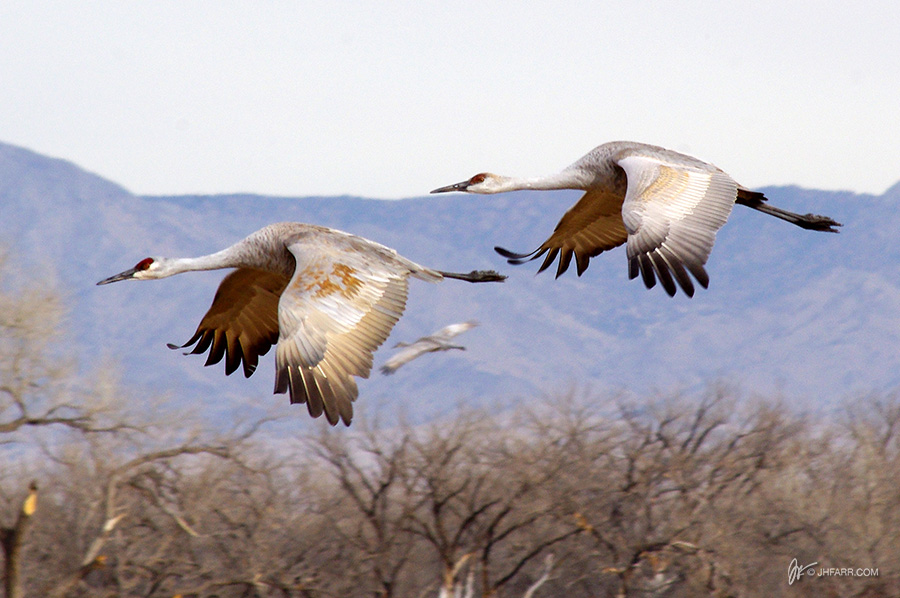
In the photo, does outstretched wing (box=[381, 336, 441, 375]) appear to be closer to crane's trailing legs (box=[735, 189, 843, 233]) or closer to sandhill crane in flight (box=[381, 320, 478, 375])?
sandhill crane in flight (box=[381, 320, 478, 375])

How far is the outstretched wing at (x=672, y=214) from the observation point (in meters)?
10.4

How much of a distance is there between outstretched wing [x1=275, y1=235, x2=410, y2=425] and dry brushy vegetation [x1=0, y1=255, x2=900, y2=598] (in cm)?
2536

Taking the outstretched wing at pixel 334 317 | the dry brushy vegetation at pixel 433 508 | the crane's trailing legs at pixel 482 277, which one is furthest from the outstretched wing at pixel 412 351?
the dry brushy vegetation at pixel 433 508

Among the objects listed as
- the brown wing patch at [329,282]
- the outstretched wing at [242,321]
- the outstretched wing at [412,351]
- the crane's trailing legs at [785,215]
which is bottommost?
the outstretched wing at [412,351]

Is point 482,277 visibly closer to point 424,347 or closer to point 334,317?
point 334,317

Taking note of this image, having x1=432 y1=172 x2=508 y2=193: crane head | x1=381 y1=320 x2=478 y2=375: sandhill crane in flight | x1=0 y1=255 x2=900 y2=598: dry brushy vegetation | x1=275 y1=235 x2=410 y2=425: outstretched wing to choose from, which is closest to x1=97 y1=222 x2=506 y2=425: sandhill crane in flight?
x1=275 y1=235 x2=410 y2=425: outstretched wing

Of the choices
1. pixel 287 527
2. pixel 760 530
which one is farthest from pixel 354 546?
pixel 760 530

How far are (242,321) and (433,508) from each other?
29.8 meters

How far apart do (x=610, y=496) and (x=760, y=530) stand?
5440 mm

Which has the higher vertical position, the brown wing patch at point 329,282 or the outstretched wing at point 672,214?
the outstretched wing at point 672,214

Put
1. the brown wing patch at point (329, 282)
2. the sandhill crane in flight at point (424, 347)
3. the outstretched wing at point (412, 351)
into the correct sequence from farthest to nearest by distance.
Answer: the sandhill crane in flight at point (424, 347) → the outstretched wing at point (412, 351) → the brown wing patch at point (329, 282)

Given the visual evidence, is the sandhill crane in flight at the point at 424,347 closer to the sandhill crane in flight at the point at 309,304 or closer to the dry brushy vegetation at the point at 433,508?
the sandhill crane in flight at the point at 309,304

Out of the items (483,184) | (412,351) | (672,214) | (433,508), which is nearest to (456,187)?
(483,184)

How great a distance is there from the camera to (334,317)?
1002cm
